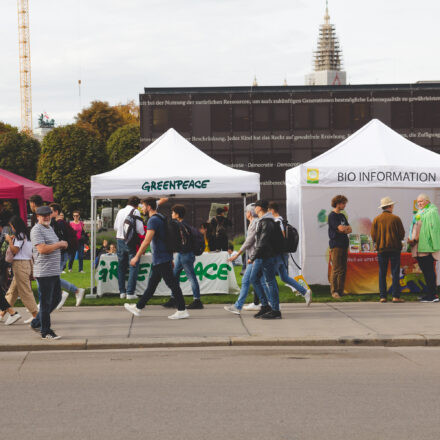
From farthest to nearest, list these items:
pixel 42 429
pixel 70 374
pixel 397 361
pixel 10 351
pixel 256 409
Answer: pixel 10 351, pixel 397 361, pixel 70 374, pixel 256 409, pixel 42 429

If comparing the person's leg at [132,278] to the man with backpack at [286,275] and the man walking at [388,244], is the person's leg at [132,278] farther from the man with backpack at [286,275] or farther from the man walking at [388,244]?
the man walking at [388,244]

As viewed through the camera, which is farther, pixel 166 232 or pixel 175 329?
pixel 166 232

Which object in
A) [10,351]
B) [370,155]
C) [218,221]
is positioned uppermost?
[370,155]

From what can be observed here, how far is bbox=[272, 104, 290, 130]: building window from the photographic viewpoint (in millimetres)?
53094

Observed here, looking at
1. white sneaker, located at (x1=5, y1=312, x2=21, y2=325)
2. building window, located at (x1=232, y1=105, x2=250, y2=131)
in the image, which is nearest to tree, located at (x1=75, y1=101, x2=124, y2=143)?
building window, located at (x1=232, y1=105, x2=250, y2=131)

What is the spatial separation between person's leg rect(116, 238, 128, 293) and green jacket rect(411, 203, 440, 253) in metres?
5.29

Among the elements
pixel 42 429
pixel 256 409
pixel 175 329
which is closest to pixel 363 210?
pixel 175 329

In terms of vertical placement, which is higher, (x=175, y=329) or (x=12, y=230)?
(x=12, y=230)

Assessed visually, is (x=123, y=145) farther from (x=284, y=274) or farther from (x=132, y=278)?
(x=284, y=274)

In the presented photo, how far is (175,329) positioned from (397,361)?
324 cm

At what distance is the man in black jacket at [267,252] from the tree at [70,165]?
1786 inches

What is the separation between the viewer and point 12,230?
10.3 meters

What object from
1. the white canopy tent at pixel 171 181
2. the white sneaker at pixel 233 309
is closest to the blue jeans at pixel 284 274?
the white sneaker at pixel 233 309

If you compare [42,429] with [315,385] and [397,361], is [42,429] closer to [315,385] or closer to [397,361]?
[315,385]
